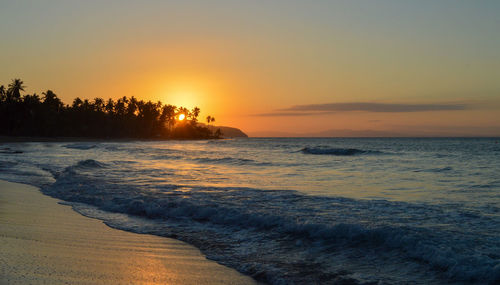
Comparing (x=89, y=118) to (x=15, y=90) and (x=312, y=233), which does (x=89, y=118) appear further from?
(x=312, y=233)

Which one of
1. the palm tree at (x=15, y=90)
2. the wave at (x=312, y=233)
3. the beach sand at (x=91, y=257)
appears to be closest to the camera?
the beach sand at (x=91, y=257)

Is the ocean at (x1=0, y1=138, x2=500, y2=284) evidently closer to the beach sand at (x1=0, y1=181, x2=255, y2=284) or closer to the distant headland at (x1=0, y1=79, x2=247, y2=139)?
the beach sand at (x1=0, y1=181, x2=255, y2=284)

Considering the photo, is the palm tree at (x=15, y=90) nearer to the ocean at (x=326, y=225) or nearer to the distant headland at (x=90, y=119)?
the distant headland at (x=90, y=119)

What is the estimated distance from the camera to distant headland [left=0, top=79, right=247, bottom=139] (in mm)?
86500

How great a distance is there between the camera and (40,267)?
4.56 metres

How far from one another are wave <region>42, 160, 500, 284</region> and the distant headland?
89510mm

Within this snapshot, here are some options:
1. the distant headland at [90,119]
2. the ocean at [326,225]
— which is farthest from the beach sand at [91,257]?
the distant headland at [90,119]

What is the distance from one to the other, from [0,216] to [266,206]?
5504mm

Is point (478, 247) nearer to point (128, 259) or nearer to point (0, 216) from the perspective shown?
point (128, 259)

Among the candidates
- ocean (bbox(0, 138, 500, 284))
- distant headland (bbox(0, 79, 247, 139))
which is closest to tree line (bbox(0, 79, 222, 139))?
distant headland (bbox(0, 79, 247, 139))

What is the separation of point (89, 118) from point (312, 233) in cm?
10891

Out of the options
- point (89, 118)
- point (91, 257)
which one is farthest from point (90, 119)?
point (91, 257)

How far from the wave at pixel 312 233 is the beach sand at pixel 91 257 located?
45cm

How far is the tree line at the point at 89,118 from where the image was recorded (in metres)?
86.5
